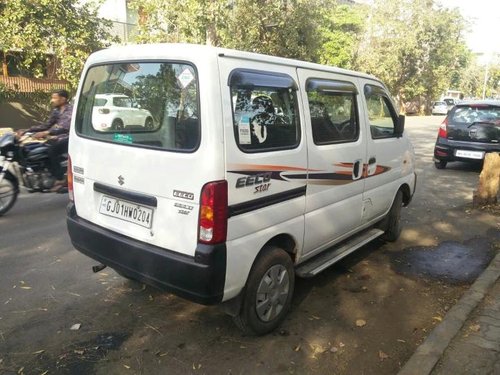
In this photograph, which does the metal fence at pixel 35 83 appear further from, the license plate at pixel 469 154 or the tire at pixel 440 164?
the license plate at pixel 469 154

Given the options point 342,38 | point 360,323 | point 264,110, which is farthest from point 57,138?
point 342,38

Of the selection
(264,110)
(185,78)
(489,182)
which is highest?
(185,78)

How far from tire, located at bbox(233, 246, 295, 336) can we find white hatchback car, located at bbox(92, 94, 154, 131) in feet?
4.02

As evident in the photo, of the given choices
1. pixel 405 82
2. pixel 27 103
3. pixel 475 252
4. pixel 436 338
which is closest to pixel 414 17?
pixel 405 82

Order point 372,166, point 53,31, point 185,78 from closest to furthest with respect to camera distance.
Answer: point 185,78 < point 372,166 < point 53,31

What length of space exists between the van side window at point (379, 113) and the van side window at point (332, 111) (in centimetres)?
32

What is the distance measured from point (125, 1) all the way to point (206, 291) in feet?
79.4

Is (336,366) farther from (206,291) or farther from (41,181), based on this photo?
(41,181)

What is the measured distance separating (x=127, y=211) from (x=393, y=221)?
3.39 m

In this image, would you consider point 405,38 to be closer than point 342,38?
Yes

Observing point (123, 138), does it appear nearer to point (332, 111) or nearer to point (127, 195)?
point (127, 195)

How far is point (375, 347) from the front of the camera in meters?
3.22

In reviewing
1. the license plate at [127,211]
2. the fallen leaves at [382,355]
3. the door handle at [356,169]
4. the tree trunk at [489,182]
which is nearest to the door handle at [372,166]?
the door handle at [356,169]

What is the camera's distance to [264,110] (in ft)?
10.2
